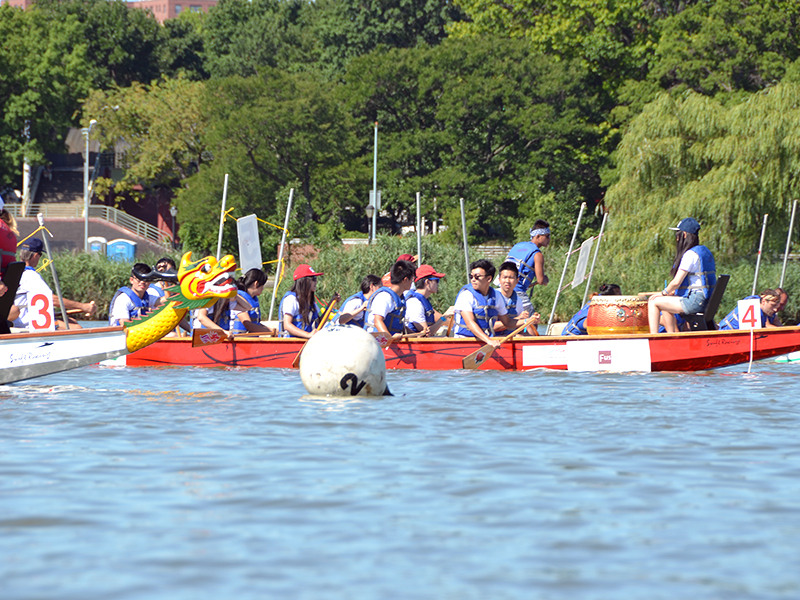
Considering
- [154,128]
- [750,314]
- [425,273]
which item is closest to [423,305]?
[425,273]

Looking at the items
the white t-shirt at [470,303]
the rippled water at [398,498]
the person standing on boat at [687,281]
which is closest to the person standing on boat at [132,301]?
the rippled water at [398,498]

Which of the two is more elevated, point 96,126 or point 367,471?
point 96,126

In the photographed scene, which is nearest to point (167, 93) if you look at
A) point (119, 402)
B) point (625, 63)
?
point (625, 63)

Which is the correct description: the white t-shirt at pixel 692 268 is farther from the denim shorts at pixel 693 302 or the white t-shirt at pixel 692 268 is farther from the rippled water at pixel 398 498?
the rippled water at pixel 398 498

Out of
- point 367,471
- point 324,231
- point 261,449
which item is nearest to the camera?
point 367,471

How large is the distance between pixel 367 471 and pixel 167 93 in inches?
1857

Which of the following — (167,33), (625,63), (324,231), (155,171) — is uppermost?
(167,33)

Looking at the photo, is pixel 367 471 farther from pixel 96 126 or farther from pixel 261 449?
pixel 96 126

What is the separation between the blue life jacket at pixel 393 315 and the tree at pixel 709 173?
16.3m

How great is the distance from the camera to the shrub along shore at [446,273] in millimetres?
26359

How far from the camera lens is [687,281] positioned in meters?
12.2

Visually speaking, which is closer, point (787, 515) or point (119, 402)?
point (787, 515)

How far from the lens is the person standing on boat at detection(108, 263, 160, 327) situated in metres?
13.0

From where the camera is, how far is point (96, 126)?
5053 centimetres
